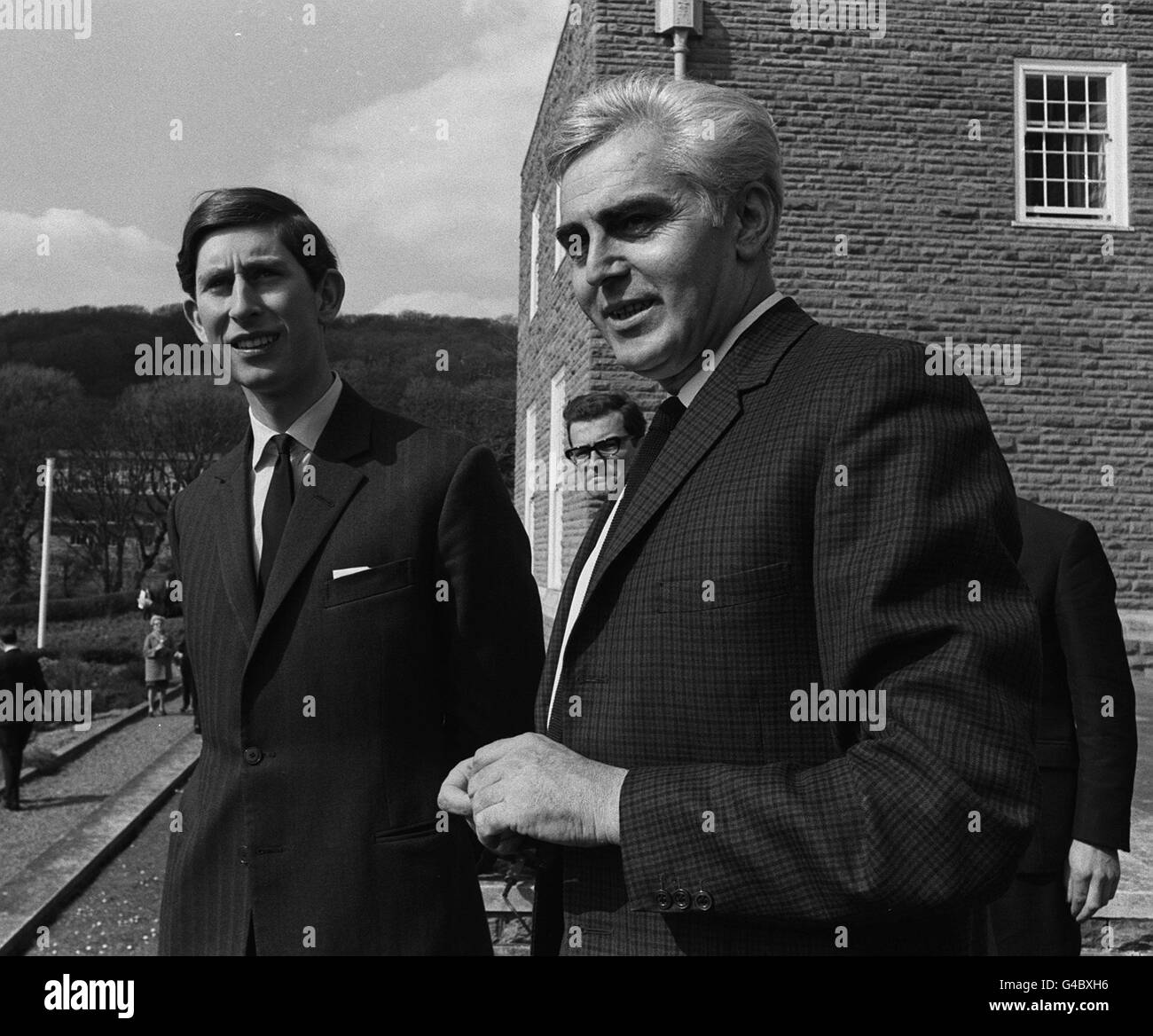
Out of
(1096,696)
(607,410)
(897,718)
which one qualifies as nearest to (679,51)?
(607,410)

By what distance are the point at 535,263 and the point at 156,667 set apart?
395 inches

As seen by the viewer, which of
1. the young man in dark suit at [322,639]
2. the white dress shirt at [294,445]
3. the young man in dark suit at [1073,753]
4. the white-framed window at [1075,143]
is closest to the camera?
the young man in dark suit at [322,639]

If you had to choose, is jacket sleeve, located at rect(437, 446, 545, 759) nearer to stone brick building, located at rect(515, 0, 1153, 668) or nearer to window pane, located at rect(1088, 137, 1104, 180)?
stone brick building, located at rect(515, 0, 1153, 668)

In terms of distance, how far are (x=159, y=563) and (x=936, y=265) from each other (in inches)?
1480

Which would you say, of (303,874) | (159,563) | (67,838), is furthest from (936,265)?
(159,563)

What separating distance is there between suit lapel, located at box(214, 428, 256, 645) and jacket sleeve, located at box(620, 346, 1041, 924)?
4.31 ft

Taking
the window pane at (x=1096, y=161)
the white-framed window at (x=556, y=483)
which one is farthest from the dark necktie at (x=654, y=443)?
the window pane at (x=1096, y=161)

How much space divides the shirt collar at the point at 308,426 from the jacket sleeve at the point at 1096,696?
7.91 ft

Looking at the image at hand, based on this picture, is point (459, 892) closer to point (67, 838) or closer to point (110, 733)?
point (67, 838)

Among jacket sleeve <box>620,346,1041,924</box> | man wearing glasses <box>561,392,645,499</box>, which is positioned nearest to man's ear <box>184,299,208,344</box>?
jacket sleeve <box>620,346,1041,924</box>

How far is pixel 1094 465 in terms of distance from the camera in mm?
12023

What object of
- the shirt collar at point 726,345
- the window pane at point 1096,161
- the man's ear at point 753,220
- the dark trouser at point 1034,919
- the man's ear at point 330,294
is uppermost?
the window pane at point 1096,161

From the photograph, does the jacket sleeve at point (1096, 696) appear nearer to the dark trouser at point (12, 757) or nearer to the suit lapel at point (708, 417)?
the suit lapel at point (708, 417)

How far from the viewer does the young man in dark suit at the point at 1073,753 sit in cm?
338
